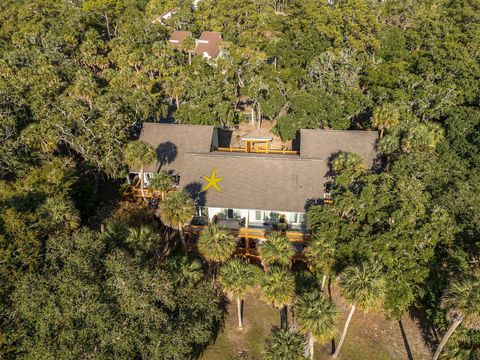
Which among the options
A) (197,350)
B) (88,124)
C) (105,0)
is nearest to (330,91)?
(88,124)

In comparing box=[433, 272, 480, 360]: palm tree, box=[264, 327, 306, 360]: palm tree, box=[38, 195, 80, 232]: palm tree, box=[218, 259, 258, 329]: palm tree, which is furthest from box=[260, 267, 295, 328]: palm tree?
box=[38, 195, 80, 232]: palm tree

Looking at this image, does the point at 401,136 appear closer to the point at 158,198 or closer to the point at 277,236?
the point at 277,236

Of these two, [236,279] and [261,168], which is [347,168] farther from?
[236,279]

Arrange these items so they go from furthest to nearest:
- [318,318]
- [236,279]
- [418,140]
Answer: [418,140] → [236,279] → [318,318]

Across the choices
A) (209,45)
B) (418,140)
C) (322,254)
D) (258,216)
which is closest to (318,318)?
(322,254)

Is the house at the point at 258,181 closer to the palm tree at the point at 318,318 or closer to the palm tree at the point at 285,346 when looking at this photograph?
the palm tree at the point at 318,318
